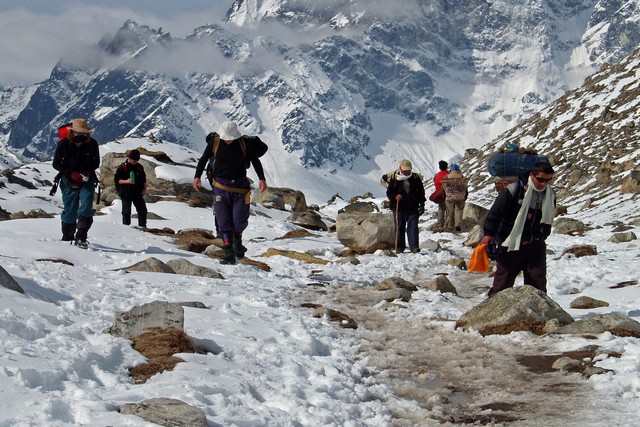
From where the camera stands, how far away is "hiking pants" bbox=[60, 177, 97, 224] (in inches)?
527

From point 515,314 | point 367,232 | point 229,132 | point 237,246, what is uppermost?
point 229,132

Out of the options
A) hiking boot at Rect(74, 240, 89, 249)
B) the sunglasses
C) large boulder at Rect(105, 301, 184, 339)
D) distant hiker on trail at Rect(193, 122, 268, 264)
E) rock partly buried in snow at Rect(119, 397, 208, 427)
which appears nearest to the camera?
rock partly buried in snow at Rect(119, 397, 208, 427)

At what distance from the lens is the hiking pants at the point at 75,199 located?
43.9 ft

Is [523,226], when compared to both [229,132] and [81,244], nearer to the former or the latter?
[229,132]

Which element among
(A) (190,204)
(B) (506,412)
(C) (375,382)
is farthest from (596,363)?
(A) (190,204)

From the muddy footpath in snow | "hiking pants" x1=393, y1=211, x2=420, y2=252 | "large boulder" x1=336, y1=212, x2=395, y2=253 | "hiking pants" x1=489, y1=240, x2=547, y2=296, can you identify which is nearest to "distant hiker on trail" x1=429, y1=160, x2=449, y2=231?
"large boulder" x1=336, y1=212, x2=395, y2=253

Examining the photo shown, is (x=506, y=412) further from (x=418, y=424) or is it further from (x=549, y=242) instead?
(x=549, y=242)

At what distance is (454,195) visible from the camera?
24812 millimetres

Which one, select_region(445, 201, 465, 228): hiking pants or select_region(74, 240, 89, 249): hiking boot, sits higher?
select_region(445, 201, 465, 228): hiking pants

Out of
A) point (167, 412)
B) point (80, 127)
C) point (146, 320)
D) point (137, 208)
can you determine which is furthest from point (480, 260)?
point (137, 208)

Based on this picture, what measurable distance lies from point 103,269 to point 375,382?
5.73 metres

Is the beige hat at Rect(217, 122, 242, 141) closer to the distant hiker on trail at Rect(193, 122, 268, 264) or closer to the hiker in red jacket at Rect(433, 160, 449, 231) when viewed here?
the distant hiker on trail at Rect(193, 122, 268, 264)

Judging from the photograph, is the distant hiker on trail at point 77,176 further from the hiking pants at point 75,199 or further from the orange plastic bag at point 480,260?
the orange plastic bag at point 480,260

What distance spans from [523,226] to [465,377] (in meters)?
3.43
